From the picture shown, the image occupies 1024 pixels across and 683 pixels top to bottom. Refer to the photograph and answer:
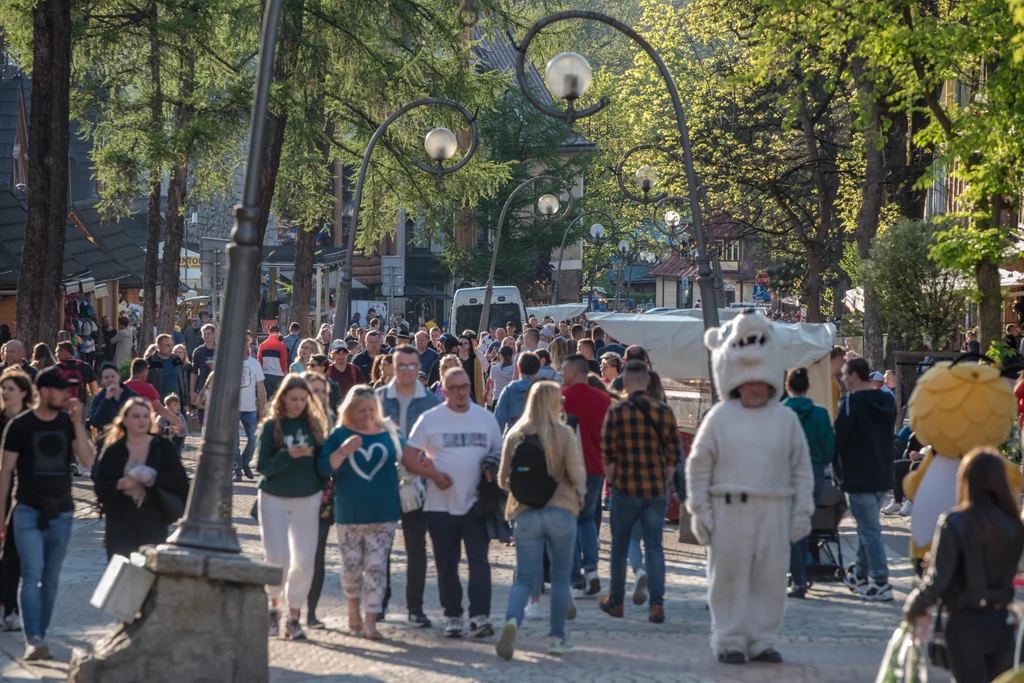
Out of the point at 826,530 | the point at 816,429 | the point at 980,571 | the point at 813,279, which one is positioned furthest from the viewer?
the point at 813,279

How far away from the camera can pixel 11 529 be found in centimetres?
972

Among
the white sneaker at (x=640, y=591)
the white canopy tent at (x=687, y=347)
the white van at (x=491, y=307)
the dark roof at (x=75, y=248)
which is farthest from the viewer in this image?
the white van at (x=491, y=307)

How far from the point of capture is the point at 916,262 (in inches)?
1001

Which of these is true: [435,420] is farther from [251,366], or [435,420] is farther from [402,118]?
[402,118]

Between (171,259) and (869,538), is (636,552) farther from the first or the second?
(171,259)

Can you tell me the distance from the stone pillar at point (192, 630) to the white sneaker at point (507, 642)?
1.52 m

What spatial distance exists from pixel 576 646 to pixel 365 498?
64.9 inches

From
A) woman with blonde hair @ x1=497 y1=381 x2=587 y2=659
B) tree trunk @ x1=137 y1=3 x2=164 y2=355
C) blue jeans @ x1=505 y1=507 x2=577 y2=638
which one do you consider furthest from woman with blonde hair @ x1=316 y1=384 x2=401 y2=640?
tree trunk @ x1=137 y1=3 x2=164 y2=355

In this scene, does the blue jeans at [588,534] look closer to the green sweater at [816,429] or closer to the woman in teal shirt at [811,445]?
the woman in teal shirt at [811,445]

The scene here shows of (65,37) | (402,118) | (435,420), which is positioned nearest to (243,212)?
(435,420)

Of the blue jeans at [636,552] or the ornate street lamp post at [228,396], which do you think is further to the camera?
the blue jeans at [636,552]

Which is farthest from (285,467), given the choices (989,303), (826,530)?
(989,303)

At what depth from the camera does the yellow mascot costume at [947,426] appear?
8.45 meters

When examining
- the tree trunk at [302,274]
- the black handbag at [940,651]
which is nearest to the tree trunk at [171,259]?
the tree trunk at [302,274]
